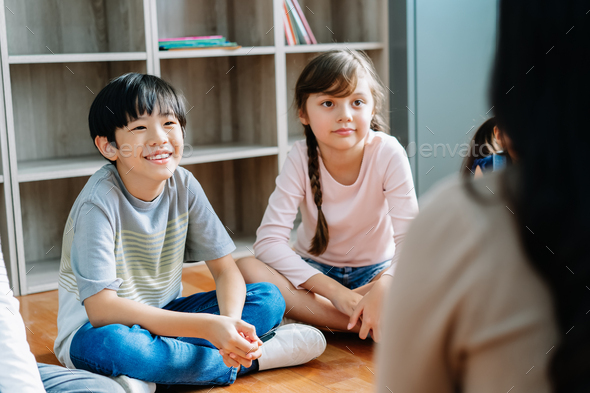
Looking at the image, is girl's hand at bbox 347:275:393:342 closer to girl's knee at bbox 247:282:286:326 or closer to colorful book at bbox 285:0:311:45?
girl's knee at bbox 247:282:286:326

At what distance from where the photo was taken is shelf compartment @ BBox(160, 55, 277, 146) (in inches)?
89.7

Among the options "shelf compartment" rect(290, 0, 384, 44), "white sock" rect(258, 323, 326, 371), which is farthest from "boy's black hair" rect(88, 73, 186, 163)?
"shelf compartment" rect(290, 0, 384, 44)

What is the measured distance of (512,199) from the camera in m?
0.30

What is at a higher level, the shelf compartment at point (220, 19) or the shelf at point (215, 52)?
the shelf compartment at point (220, 19)

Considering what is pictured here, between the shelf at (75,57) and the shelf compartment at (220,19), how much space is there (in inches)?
14.1

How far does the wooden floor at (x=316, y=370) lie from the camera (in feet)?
3.93

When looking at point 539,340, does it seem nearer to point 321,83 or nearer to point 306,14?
point 321,83

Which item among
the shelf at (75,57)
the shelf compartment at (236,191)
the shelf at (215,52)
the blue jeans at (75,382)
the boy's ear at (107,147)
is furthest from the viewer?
the shelf compartment at (236,191)

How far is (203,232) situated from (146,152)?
0.71 ft

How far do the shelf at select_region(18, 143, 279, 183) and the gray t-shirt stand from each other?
2.09 ft

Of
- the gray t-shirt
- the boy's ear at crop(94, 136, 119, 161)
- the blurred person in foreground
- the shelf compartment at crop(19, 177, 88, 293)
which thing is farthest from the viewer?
the shelf compartment at crop(19, 177, 88, 293)

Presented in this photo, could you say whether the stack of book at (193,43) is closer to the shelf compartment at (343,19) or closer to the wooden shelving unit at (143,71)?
the wooden shelving unit at (143,71)

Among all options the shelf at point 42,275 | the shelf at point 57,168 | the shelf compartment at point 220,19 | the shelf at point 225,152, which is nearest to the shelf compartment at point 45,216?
the shelf at point 42,275

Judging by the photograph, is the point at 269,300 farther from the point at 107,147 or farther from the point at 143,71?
the point at 143,71
